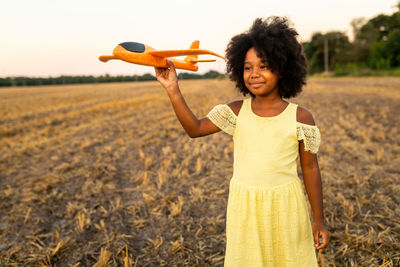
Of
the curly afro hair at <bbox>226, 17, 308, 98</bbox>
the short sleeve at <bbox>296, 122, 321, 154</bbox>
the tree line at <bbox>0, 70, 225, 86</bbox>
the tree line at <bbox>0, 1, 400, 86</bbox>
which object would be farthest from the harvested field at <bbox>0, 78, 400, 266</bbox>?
the tree line at <bbox>0, 70, 225, 86</bbox>

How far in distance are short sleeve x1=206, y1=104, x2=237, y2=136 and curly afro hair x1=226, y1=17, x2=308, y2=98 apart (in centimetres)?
29

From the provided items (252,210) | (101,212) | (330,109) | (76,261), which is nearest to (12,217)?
(101,212)

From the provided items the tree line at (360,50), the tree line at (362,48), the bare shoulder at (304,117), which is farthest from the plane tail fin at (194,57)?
the tree line at (362,48)

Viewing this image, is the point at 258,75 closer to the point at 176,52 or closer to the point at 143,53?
the point at 176,52

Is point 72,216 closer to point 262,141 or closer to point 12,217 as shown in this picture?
point 12,217

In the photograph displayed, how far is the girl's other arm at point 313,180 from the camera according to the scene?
5.05 feet

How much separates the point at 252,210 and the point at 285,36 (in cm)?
98

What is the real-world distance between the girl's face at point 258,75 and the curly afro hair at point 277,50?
0.09 feet

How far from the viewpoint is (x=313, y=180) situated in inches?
63.9

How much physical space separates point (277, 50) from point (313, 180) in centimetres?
79

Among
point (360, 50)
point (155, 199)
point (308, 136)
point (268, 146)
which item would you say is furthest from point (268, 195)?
point (360, 50)

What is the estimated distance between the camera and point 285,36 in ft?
4.94

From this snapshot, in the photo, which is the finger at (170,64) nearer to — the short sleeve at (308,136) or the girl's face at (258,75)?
the girl's face at (258,75)

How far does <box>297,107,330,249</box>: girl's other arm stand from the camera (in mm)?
1538
